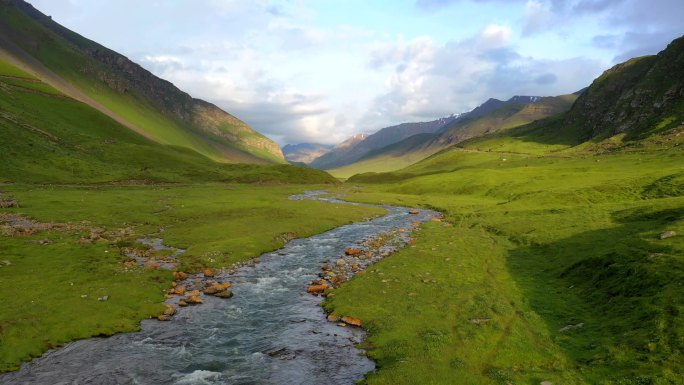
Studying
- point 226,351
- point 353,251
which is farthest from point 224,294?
point 353,251

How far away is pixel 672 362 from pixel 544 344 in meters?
6.12

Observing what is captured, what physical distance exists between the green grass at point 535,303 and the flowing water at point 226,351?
100 inches

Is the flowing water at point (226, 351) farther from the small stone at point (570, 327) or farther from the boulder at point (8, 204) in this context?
the boulder at point (8, 204)

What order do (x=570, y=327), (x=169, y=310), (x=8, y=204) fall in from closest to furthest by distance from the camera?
(x=570, y=327), (x=169, y=310), (x=8, y=204)

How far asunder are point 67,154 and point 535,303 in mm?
138756

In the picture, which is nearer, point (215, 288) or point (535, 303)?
point (535, 303)

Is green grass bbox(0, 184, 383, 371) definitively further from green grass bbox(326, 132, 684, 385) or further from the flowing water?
green grass bbox(326, 132, 684, 385)

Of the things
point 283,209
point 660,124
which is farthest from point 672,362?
point 660,124

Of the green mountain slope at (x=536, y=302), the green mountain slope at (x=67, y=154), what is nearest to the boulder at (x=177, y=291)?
the green mountain slope at (x=536, y=302)

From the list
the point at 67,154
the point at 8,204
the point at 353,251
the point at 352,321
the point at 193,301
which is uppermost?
the point at 67,154

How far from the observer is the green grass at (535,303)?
811 inches

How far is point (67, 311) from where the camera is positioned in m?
27.9

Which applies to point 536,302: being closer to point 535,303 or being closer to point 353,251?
point 535,303

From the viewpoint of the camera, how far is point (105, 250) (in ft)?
146
